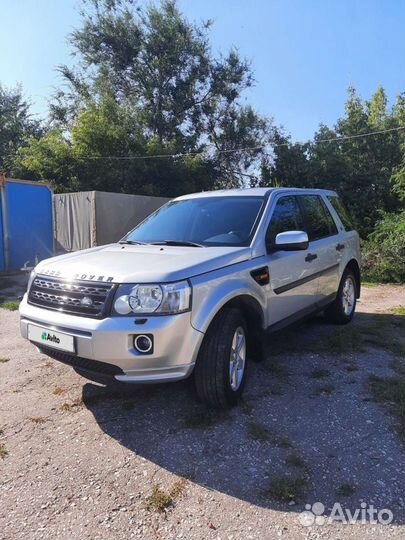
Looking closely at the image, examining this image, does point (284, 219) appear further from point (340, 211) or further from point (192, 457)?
point (192, 457)

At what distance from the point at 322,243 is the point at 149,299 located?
109 inches

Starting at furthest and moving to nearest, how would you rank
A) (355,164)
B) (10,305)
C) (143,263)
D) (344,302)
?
(355,164) → (10,305) → (344,302) → (143,263)

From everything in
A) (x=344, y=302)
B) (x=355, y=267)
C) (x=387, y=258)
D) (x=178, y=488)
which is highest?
(x=355, y=267)

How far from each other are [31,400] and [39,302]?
896mm

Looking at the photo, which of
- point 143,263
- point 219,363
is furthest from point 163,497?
point 143,263

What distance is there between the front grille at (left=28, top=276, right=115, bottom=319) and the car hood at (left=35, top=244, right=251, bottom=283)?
58mm

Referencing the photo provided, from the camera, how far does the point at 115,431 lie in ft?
10.1

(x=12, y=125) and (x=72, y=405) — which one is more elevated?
(x=12, y=125)

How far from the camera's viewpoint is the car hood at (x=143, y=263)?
2.94 m

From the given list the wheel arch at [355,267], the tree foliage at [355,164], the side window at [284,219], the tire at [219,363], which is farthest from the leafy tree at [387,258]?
the tire at [219,363]

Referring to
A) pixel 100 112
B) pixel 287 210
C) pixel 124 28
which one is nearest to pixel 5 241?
pixel 287 210

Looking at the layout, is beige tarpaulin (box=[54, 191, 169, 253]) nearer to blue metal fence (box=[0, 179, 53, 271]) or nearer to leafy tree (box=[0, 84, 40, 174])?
blue metal fence (box=[0, 179, 53, 271])

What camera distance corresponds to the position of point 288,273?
4.10 metres

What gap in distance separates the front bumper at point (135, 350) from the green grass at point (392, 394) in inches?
63.5
